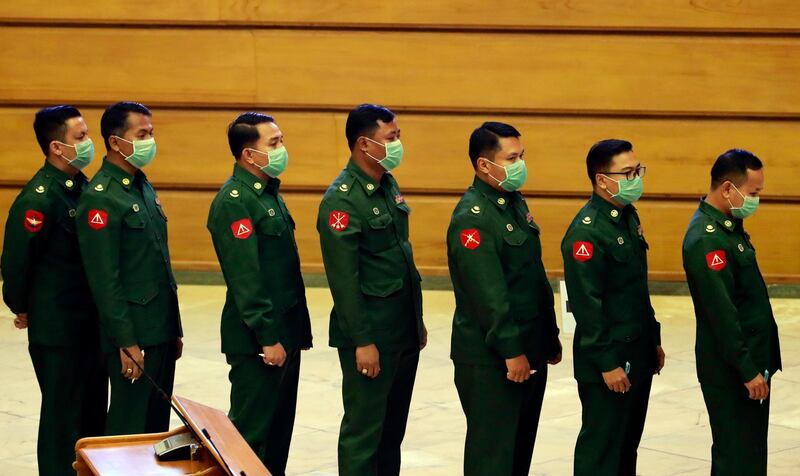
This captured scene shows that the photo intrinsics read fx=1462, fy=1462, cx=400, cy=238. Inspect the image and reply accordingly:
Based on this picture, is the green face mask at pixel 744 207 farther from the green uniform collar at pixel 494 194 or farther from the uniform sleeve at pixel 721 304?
the green uniform collar at pixel 494 194

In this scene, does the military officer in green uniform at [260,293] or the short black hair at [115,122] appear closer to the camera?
the military officer in green uniform at [260,293]

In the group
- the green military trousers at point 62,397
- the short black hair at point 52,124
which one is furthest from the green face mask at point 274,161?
the green military trousers at point 62,397

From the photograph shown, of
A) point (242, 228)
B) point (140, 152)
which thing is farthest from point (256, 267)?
point (140, 152)

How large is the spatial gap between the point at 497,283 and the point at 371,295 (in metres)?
0.52

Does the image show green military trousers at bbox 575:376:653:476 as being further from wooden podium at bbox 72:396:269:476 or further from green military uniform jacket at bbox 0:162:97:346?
green military uniform jacket at bbox 0:162:97:346

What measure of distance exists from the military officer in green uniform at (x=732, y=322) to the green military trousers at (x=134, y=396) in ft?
6.56

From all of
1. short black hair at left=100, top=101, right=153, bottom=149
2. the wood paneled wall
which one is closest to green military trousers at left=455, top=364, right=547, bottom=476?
short black hair at left=100, top=101, right=153, bottom=149

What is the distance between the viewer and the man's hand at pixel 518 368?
5.10 metres

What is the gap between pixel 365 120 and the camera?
5.48 m

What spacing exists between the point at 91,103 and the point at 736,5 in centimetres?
428

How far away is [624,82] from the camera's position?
9391 mm

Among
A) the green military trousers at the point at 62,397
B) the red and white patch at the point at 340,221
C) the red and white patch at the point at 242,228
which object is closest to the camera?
the red and white patch at the point at 340,221

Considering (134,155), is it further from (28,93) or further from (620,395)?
(28,93)

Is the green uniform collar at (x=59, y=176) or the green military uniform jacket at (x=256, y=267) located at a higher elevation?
the green uniform collar at (x=59, y=176)
